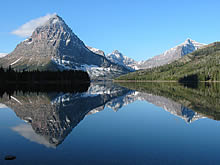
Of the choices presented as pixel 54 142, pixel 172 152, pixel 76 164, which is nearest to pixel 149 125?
pixel 172 152

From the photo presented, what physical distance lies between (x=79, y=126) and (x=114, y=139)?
7283 mm

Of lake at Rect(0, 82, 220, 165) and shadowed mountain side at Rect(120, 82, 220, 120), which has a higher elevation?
shadowed mountain side at Rect(120, 82, 220, 120)

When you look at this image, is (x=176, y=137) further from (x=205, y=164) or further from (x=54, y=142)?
(x=54, y=142)

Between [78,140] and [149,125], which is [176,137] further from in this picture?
[78,140]

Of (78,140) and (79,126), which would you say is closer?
(78,140)

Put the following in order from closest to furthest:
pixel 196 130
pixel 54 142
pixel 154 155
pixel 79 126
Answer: pixel 154 155, pixel 54 142, pixel 196 130, pixel 79 126

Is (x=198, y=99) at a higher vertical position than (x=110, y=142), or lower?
→ higher

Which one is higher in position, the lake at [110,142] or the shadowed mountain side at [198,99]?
the shadowed mountain side at [198,99]

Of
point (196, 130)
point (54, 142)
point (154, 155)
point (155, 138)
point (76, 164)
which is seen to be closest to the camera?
point (76, 164)

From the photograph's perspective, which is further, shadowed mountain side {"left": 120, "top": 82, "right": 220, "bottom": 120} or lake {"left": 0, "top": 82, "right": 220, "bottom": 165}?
shadowed mountain side {"left": 120, "top": 82, "right": 220, "bottom": 120}

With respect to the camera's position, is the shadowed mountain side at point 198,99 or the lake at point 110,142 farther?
the shadowed mountain side at point 198,99

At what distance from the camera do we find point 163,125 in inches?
1123

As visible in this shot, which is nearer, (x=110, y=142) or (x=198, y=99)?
(x=110, y=142)

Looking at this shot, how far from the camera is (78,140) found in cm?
2091
